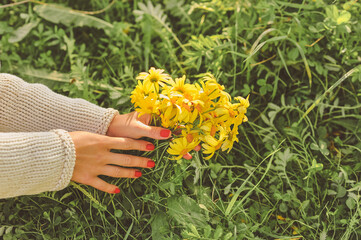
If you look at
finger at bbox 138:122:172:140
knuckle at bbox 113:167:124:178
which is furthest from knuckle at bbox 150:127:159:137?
knuckle at bbox 113:167:124:178

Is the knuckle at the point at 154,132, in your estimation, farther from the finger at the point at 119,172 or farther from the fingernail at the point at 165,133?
the finger at the point at 119,172

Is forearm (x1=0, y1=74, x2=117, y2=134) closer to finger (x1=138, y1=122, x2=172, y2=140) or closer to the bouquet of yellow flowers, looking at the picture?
finger (x1=138, y1=122, x2=172, y2=140)

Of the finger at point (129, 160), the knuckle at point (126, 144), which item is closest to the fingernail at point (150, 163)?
the finger at point (129, 160)

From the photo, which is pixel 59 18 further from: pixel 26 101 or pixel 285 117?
pixel 285 117

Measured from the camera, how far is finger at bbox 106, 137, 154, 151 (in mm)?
1424

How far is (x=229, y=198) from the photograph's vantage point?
1.54 metres

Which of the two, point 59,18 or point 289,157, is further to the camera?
point 59,18

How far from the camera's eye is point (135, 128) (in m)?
1.42

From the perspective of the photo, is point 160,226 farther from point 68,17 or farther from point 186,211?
→ point 68,17

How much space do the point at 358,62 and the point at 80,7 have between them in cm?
154

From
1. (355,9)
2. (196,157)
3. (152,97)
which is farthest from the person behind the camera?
(355,9)

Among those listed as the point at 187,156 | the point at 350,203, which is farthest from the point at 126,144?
the point at 350,203

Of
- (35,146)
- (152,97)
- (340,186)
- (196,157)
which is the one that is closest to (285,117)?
(340,186)

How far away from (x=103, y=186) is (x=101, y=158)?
0.39ft
